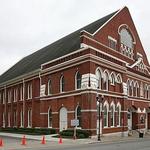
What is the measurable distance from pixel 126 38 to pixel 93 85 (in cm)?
1941

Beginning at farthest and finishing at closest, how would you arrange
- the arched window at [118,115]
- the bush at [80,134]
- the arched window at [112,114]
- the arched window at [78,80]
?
the arched window at [118,115] < the arched window at [112,114] < the arched window at [78,80] < the bush at [80,134]

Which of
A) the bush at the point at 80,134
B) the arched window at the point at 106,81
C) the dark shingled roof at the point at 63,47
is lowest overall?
the bush at the point at 80,134

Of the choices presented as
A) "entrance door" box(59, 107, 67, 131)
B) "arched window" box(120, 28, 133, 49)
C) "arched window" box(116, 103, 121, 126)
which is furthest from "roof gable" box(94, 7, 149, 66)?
"entrance door" box(59, 107, 67, 131)

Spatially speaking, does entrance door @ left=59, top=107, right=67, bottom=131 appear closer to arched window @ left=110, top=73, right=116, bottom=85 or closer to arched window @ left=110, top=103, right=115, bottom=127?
arched window @ left=110, top=103, right=115, bottom=127

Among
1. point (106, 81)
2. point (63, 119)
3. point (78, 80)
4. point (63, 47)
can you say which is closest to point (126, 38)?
point (63, 47)

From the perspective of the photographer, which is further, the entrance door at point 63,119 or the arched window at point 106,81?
the entrance door at point 63,119

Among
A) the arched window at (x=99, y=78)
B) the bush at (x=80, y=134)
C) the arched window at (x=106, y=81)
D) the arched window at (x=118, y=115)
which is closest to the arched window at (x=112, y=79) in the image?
the arched window at (x=106, y=81)

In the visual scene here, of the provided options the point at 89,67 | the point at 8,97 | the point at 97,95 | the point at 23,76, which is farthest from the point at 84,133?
the point at 8,97

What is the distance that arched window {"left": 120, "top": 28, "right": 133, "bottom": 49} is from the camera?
55919 mm

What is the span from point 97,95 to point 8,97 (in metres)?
31.5

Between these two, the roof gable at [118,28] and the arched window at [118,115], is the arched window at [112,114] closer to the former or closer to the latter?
the arched window at [118,115]

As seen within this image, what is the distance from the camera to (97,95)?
4150 cm

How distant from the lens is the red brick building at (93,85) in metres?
41.6

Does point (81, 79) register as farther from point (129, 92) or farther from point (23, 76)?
point (23, 76)
